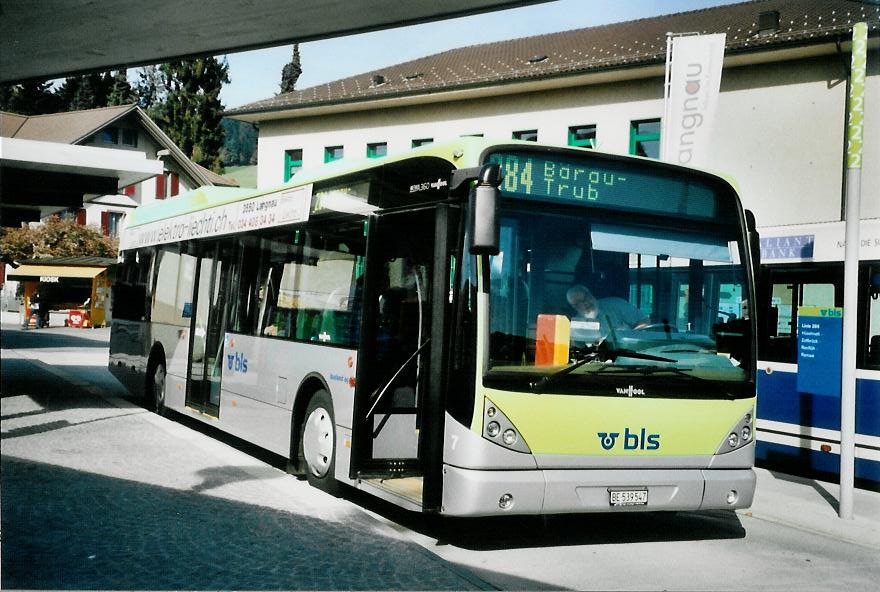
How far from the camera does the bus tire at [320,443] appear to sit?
8680 millimetres

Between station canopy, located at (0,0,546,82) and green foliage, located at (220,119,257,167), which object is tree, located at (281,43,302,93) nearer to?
station canopy, located at (0,0,546,82)

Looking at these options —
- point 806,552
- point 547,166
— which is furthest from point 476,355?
point 806,552

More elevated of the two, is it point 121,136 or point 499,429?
point 121,136

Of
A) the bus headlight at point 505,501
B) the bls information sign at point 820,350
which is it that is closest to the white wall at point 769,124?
the bls information sign at point 820,350

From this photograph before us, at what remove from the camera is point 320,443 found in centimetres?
891

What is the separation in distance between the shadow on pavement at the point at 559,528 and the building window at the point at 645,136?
18.2 metres

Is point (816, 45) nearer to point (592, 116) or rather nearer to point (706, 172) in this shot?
point (592, 116)

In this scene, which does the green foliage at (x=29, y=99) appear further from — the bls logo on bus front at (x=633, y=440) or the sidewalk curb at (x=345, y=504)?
the bls logo on bus front at (x=633, y=440)

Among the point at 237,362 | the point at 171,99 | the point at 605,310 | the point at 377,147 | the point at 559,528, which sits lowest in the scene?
the point at 559,528

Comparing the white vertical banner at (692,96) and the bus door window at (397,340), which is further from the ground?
the white vertical banner at (692,96)

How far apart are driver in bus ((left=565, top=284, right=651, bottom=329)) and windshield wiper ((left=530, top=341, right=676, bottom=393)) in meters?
0.18

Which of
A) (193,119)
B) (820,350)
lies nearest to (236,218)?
(820,350)

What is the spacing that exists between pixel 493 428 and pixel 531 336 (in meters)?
0.69

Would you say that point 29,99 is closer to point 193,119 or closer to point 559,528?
point 559,528
